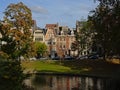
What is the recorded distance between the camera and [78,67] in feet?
294

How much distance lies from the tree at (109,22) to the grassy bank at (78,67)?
16057 mm

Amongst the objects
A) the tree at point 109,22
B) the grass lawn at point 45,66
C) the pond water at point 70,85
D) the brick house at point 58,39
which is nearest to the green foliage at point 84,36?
the grass lawn at point 45,66

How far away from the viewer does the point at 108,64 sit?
3563 inches

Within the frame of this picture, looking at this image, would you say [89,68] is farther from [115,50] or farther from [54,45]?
[54,45]

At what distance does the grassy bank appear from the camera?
264 feet

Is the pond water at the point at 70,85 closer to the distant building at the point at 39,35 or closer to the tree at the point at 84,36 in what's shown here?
the tree at the point at 84,36

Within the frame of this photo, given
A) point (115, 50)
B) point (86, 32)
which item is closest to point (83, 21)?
point (86, 32)

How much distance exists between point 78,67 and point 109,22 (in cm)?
3230

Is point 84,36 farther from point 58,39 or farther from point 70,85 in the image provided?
point 70,85

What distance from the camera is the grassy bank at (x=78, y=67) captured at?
8050 cm

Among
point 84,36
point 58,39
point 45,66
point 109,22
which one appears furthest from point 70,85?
point 58,39

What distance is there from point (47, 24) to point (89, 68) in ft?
248

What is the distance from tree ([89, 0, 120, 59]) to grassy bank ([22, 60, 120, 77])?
1606 centimetres

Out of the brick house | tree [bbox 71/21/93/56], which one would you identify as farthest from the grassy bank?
the brick house
